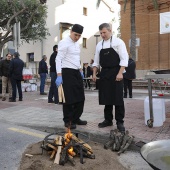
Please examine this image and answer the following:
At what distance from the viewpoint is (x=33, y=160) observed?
12.0 feet

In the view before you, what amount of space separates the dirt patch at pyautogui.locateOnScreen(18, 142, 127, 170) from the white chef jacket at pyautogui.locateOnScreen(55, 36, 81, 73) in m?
1.65

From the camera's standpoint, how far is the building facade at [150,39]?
20.2 meters

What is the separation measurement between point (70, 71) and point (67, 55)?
304 mm

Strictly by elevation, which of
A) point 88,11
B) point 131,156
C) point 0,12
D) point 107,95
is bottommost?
point 131,156

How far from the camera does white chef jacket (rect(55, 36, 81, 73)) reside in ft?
16.2

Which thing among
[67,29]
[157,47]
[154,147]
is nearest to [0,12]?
[67,29]

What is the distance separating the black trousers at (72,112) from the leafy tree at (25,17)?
46.4 ft

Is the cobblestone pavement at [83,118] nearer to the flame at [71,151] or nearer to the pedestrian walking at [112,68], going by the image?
the pedestrian walking at [112,68]

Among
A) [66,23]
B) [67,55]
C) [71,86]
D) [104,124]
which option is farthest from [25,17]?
[104,124]

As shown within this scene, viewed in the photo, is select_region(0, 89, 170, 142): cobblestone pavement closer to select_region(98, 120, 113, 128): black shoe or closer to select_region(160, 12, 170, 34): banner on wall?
select_region(98, 120, 113, 128): black shoe

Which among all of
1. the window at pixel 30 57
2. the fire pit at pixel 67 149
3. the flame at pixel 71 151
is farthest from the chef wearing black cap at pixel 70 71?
the window at pixel 30 57

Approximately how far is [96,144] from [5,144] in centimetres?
154

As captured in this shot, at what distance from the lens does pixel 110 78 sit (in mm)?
4863

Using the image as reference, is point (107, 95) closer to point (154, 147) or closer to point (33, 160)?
point (33, 160)
